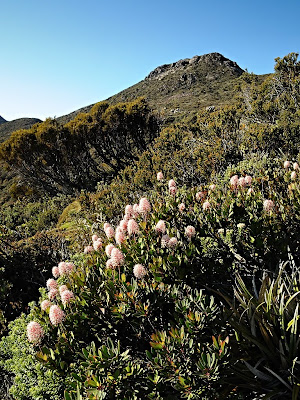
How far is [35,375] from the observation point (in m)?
2.20

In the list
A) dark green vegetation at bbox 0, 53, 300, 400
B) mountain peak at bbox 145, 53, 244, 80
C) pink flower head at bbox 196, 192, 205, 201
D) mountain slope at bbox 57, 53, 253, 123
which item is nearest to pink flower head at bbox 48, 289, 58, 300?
dark green vegetation at bbox 0, 53, 300, 400

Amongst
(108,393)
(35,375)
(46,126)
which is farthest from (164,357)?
(46,126)

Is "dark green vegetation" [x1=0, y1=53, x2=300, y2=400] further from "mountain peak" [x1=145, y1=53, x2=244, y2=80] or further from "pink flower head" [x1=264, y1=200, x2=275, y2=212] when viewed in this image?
"mountain peak" [x1=145, y1=53, x2=244, y2=80]

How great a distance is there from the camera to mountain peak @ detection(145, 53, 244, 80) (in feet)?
173

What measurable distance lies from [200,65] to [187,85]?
9.12 metres

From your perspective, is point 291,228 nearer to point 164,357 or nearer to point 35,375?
point 164,357

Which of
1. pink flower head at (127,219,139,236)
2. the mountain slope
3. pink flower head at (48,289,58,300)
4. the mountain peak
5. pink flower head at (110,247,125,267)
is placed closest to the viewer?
pink flower head at (110,247,125,267)

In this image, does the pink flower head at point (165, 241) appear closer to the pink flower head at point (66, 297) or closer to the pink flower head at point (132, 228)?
the pink flower head at point (132, 228)

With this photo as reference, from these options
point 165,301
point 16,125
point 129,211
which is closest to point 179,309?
point 165,301

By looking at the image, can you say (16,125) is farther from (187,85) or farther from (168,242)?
(168,242)

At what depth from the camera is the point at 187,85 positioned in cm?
4947

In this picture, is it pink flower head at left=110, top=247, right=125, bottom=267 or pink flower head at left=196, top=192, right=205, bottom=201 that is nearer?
pink flower head at left=110, top=247, right=125, bottom=267

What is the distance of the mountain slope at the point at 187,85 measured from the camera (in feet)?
128

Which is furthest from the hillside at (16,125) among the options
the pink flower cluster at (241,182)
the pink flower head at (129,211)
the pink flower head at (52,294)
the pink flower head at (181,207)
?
the pink flower head at (52,294)
